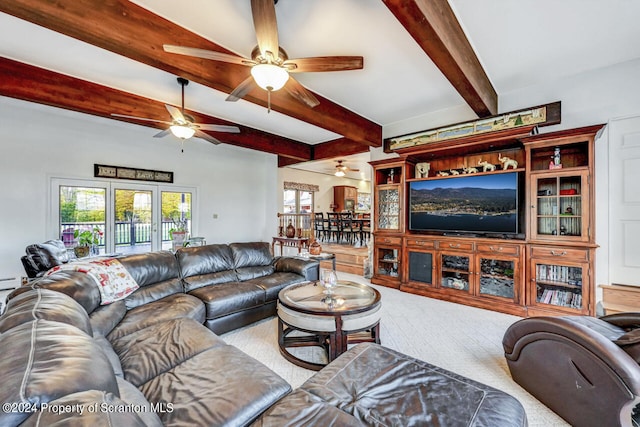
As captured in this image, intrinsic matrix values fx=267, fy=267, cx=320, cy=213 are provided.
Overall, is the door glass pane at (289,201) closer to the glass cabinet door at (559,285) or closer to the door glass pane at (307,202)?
the door glass pane at (307,202)

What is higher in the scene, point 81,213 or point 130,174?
point 130,174

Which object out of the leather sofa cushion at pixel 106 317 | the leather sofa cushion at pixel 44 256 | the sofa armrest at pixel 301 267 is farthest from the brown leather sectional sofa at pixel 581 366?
the leather sofa cushion at pixel 44 256

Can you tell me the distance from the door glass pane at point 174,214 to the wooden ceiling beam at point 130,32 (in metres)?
3.79

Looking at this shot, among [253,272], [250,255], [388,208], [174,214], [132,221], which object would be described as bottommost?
[253,272]

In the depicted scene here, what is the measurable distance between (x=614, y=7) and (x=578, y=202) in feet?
6.37

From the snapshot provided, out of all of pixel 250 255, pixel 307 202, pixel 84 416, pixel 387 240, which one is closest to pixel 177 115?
pixel 250 255

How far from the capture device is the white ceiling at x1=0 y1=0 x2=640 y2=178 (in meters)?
2.13

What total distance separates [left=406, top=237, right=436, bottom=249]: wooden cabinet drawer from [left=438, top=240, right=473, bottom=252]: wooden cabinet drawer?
0.12m

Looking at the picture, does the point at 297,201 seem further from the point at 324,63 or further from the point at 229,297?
the point at 324,63

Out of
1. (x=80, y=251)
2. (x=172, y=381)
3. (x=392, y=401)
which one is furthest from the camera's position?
(x=80, y=251)

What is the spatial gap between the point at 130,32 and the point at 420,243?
13.9ft

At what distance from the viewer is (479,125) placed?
3750mm

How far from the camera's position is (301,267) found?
368 centimetres

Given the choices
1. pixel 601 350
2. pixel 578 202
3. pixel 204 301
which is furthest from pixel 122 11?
pixel 578 202
